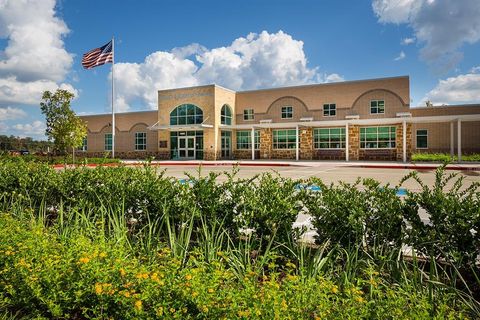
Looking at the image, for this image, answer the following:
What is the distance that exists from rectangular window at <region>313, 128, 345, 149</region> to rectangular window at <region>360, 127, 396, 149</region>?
1.88 meters

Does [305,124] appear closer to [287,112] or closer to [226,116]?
[287,112]

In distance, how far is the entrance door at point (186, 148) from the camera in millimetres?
38062

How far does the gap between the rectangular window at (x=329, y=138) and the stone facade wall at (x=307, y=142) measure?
1.36ft

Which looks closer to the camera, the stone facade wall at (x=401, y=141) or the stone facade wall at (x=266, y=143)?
the stone facade wall at (x=401, y=141)

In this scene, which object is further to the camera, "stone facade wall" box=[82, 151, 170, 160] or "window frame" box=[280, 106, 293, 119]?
"stone facade wall" box=[82, 151, 170, 160]

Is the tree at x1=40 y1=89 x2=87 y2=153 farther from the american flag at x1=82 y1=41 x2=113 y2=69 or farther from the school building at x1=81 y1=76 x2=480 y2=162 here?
the school building at x1=81 y1=76 x2=480 y2=162

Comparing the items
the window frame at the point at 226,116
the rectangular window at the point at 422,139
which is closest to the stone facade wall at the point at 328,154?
the rectangular window at the point at 422,139

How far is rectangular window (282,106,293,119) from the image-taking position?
36.8 m

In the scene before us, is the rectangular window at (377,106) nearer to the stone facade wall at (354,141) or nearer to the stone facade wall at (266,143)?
the stone facade wall at (354,141)

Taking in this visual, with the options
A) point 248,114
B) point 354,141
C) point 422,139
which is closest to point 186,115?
point 248,114

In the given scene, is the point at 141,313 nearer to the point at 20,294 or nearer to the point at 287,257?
the point at 20,294

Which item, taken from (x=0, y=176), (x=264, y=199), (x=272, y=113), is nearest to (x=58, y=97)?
(x=272, y=113)

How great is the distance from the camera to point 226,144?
38188mm

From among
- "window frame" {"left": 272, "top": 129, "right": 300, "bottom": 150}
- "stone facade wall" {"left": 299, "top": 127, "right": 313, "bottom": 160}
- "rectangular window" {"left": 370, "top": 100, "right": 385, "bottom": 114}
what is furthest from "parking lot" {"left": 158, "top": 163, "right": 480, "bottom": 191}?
"window frame" {"left": 272, "top": 129, "right": 300, "bottom": 150}
